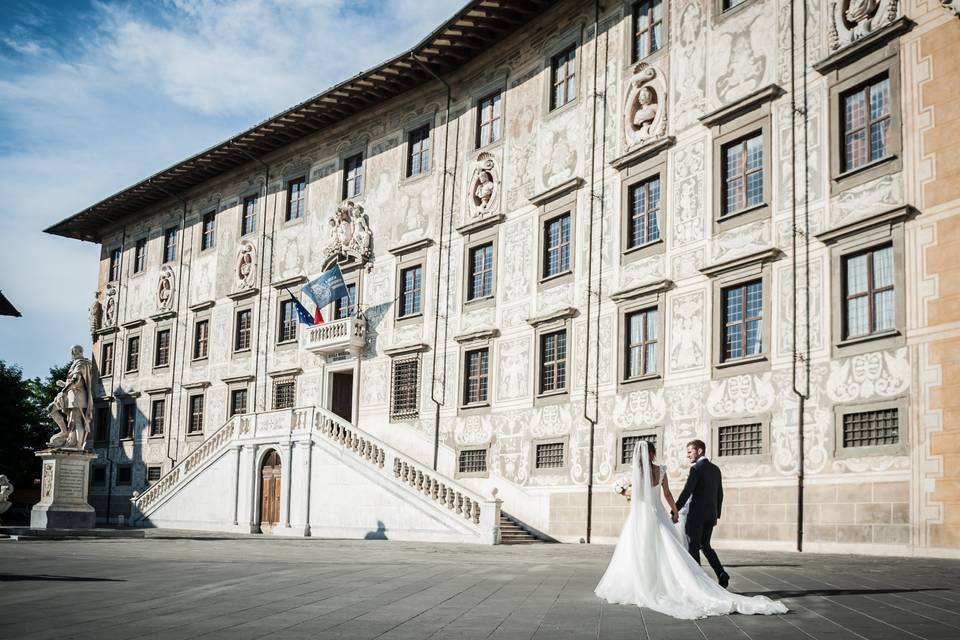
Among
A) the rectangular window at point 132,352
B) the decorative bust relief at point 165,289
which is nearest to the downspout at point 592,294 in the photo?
the decorative bust relief at point 165,289

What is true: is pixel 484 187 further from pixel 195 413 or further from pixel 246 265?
pixel 195 413

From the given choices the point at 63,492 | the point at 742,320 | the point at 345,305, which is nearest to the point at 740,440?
the point at 742,320

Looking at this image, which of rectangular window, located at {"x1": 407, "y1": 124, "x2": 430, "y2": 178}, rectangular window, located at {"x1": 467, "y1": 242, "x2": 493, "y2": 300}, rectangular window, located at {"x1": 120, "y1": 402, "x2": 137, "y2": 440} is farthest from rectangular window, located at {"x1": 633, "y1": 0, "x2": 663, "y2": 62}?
rectangular window, located at {"x1": 120, "y1": 402, "x2": 137, "y2": 440}

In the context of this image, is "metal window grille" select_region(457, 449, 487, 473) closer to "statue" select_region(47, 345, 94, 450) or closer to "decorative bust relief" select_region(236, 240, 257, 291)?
"statue" select_region(47, 345, 94, 450)

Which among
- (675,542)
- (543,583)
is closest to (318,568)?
(543,583)

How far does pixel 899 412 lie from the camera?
20.1 metres

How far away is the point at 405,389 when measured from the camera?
112 ft

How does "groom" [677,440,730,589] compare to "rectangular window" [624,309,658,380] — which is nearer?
"groom" [677,440,730,589]

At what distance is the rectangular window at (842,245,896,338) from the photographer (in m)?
20.8

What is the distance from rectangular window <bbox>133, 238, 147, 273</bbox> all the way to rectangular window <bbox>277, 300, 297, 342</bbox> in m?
12.0

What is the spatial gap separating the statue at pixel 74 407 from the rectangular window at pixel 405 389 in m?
9.33

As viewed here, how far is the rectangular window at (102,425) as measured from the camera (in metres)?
49.3

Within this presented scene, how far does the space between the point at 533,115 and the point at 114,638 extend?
24767 millimetres

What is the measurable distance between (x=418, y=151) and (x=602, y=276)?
1052 cm
